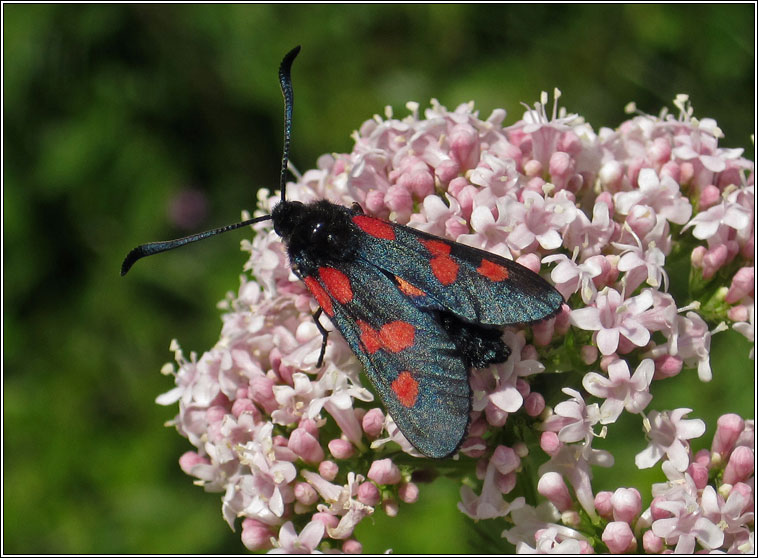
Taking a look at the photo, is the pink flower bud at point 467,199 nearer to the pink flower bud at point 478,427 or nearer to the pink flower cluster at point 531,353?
the pink flower cluster at point 531,353

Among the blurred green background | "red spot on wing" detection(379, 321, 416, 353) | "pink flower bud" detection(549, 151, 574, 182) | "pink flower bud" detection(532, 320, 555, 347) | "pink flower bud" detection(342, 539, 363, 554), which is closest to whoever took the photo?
"red spot on wing" detection(379, 321, 416, 353)

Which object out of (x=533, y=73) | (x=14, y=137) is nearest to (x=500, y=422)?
(x=533, y=73)

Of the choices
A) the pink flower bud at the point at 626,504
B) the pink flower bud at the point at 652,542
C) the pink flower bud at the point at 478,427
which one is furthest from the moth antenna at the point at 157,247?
the pink flower bud at the point at 652,542

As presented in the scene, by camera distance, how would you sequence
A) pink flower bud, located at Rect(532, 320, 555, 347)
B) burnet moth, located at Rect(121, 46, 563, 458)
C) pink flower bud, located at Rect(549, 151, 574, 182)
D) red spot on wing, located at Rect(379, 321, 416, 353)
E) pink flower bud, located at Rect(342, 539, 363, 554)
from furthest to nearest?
1. pink flower bud, located at Rect(549, 151, 574, 182)
2. pink flower bud, located at Rect(342, 539, 363, 554)
3. pink flower bud, located at Rect(532, 320, 555, 347)
4. red spot on wing, located at Rect(379, 321, 416, 353)
5. burnet moth, located at Rect(121, 46, 563, 458)

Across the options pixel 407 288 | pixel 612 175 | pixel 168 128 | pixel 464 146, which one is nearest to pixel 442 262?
pixel 407 288

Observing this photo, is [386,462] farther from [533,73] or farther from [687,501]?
[533,73]

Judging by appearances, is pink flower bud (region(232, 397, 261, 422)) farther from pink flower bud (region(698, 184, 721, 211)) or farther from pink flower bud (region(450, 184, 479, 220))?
pink flower bud (region(698, 184, 721, 211))

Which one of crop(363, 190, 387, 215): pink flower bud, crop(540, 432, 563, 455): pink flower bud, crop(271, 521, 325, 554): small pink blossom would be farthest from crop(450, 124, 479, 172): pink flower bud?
crop(271, 521, 325, 554): small pink blossom
